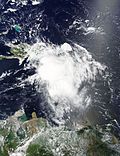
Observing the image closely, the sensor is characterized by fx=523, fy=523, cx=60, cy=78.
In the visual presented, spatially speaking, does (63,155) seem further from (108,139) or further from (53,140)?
(108,139)

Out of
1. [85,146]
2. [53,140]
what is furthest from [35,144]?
[85,146]

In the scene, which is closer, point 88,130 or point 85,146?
point 85,146

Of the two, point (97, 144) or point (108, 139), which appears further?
point (108, 139)

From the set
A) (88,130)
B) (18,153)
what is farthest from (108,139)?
(18,153)

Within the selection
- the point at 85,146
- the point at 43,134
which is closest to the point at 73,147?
the point at 85,146

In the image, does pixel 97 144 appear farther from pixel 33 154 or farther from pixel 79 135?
pixel 33 154

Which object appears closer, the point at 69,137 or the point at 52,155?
the point at 52,155

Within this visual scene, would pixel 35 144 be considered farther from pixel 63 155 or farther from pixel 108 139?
pixel 108 139
